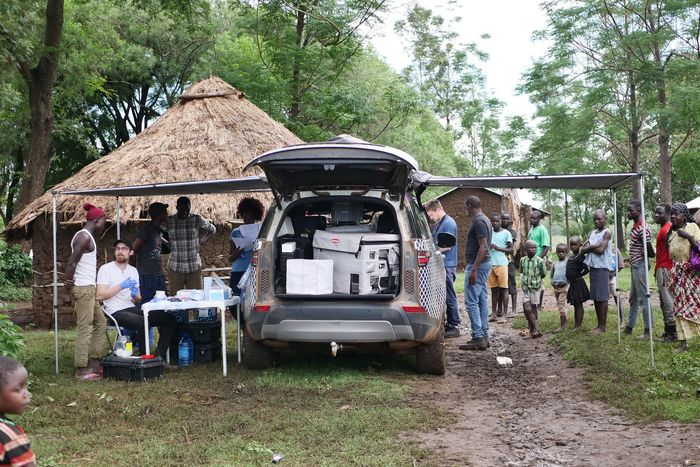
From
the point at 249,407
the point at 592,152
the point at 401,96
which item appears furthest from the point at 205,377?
the point at 592,152

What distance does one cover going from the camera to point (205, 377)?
7645 millimetres

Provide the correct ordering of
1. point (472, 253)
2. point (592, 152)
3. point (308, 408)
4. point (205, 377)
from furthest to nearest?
1. point (592, 152)
2. point (472, 253)
3. point (205, 377)
4. point (308, 408)

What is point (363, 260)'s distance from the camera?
23.9 feet

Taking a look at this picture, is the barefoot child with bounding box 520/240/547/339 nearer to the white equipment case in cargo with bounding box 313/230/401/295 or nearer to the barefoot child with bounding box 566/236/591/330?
the barefoot child with bounding box 566/236/591/330

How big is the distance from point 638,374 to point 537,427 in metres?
1.96

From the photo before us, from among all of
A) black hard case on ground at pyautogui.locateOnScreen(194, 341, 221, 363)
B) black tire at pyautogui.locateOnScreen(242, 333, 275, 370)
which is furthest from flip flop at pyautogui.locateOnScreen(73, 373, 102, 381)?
black tire at pyautogui.locateOnScreen(242, 333, 275, 370)

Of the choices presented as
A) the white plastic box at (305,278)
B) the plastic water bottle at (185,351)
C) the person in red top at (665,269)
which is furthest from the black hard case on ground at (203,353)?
the person in red top at (665,269)

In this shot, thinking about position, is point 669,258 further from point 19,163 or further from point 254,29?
point 19,163

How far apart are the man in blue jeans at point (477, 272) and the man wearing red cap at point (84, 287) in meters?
4.37

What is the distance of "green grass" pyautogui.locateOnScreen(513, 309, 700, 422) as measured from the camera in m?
6.02

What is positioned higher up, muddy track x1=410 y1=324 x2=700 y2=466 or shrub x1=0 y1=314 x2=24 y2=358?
shrub x1=0 y1=314 x2=24 y2=358

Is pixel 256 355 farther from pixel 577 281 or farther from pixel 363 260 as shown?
pixel 577 281

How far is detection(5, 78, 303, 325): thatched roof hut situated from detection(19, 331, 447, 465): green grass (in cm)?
568

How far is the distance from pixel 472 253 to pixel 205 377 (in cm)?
379
